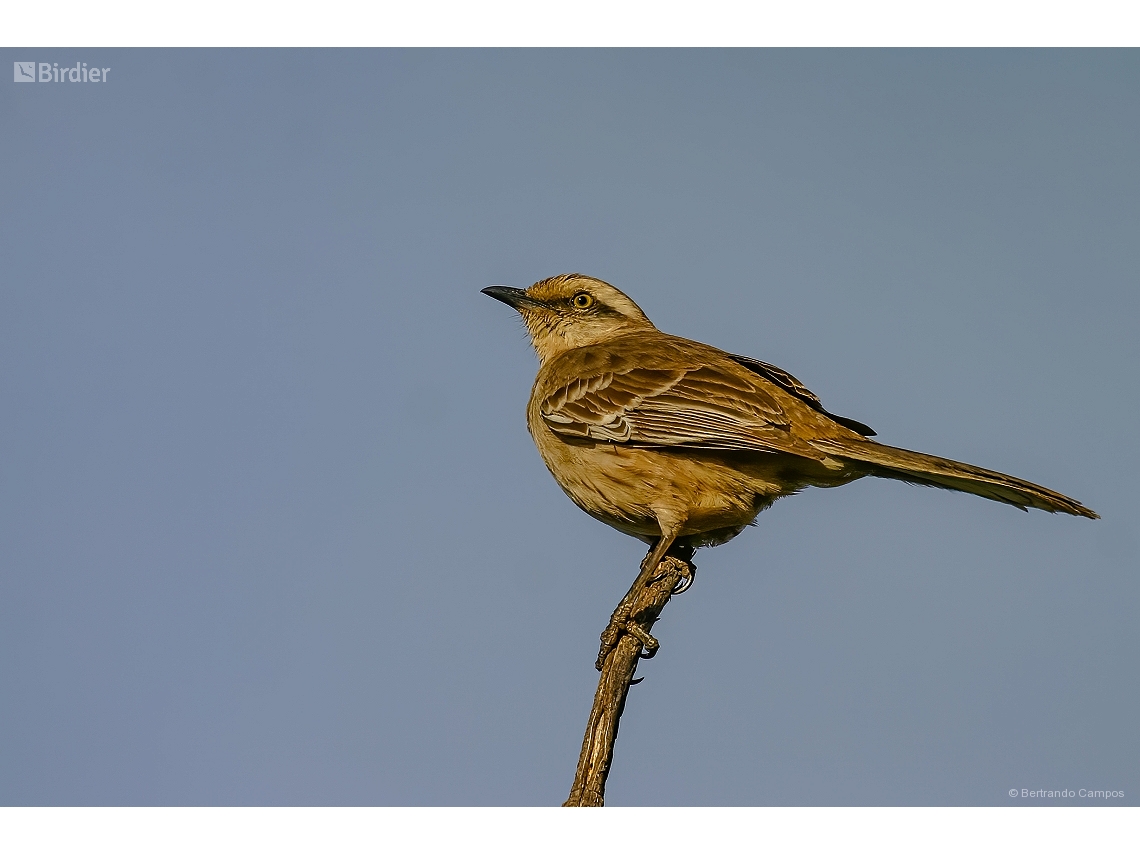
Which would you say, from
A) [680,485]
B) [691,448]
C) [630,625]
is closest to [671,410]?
[691,448]

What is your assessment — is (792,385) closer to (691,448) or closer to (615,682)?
(691,448)


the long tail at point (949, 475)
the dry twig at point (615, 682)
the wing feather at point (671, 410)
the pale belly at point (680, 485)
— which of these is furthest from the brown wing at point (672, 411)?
the dry twig at point (615, 682)

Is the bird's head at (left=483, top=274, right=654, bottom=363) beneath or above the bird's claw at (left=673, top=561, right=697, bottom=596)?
above

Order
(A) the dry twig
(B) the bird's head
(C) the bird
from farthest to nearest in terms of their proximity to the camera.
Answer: (B) the bird's head, (C) the bird, (A) the dry twig

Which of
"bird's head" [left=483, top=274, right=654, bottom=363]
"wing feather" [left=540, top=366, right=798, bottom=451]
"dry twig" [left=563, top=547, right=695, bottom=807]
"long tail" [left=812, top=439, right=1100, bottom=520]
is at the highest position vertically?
"bird's head" [left=483, top=274, right=654, bottom=363]

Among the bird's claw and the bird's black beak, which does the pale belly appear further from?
the bird's black beak

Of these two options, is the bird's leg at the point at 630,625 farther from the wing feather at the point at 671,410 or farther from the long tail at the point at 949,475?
the long tail at the point at 949,475

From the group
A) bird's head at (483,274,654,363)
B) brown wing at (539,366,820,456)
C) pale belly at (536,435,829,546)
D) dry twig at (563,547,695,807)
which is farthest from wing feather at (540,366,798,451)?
bird's head at (483,274,654,363)

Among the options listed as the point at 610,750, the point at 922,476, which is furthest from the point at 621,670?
the point at 922,476
